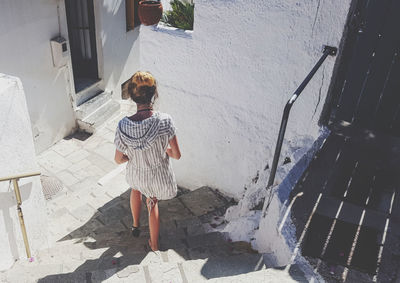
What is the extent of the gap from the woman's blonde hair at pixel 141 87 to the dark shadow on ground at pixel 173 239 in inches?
57.6

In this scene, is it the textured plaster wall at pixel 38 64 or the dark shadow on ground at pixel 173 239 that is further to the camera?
the textured plaster wall at pixel 38 64

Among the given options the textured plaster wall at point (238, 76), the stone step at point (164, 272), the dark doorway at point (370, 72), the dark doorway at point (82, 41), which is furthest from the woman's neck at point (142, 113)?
the dark doorway at point (82, 41)

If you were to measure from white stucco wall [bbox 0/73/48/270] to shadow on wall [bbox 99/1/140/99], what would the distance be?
5.26 m

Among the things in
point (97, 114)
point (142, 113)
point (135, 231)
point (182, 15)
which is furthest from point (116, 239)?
point (97, 114)

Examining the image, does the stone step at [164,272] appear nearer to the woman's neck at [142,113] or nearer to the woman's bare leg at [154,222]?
the woman's bare leg at [154,222]

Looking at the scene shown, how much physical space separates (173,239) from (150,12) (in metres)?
2.78

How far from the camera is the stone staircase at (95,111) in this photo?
8.35 meters

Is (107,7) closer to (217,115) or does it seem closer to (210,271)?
(217,115)

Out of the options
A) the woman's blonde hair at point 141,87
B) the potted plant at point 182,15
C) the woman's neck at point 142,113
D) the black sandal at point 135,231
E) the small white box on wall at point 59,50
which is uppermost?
the potted plant at point 182,15

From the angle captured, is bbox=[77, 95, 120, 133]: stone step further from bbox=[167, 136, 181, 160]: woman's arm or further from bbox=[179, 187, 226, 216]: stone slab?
bbox=[167, 136, 181, 160]: woman's arm

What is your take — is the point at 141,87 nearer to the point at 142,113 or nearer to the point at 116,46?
the point at 142,113

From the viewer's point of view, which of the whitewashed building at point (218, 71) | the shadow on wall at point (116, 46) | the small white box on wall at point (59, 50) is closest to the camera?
the whitewashed building at point (218, 71)

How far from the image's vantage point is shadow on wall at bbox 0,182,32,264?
378 centimetres

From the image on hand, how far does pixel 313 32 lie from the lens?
396 centimetres
